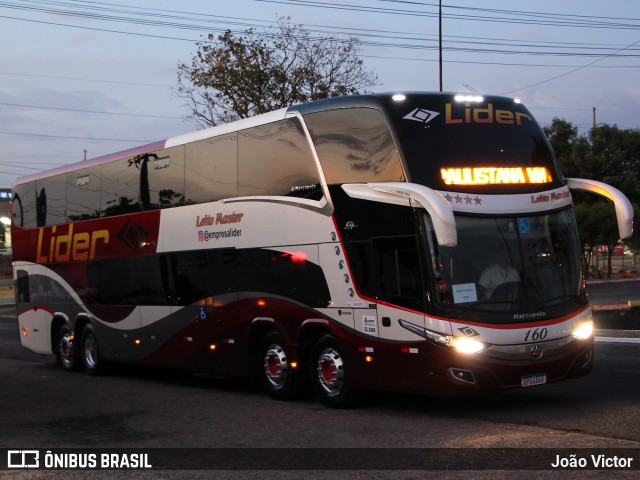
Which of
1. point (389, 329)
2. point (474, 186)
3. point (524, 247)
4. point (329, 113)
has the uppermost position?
point (329, 113)

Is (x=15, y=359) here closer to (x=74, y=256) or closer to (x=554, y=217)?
(x=74, y=256)

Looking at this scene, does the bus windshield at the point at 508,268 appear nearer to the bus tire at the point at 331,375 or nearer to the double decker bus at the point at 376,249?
the double decker bus at the point at 376,249

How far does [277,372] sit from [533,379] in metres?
3.92

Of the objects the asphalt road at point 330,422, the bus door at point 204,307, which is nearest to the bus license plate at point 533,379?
the asphalt road at point 330,422

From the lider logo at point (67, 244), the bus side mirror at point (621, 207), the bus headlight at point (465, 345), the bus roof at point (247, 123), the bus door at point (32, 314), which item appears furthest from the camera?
the bus door at point (32, 314)

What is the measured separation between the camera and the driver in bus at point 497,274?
1122 centimetres

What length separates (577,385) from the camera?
13.6 m

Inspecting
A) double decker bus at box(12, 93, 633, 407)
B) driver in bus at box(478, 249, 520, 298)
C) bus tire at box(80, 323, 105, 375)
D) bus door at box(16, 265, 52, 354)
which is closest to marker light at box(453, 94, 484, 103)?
double decker bus at box(12, 93, 633, 407)

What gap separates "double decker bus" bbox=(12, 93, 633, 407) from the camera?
440 inches

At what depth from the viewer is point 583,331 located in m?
11.8

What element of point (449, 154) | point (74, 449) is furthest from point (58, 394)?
point (449, 154)

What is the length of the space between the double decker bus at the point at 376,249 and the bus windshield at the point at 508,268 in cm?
2

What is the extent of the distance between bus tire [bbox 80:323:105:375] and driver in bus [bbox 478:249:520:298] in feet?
32.3

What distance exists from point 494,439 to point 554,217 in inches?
134
